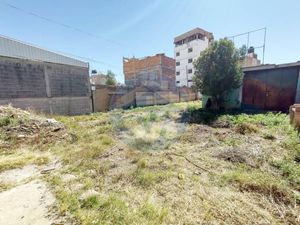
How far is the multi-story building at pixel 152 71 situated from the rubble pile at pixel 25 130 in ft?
65.9

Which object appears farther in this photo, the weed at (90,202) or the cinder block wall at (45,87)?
the cinder block wall at (45,87)

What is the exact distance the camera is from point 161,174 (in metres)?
3.01

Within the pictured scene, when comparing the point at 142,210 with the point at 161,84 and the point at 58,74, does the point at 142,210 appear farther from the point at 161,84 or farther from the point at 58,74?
the point at 161,84

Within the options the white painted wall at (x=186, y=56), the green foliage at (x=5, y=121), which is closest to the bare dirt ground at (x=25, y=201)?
the green foliage at (x=5, y=121)

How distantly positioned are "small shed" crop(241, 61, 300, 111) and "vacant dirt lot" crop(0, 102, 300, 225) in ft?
14.5

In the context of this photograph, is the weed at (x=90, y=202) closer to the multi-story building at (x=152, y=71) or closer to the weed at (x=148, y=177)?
the weed at (x=148, y=177)

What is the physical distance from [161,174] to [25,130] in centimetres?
511

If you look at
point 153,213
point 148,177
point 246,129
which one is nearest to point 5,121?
point 148,177

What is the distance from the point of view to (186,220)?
6.49 ft

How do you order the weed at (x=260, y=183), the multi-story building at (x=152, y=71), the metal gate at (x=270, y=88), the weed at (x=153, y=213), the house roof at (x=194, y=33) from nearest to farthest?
the weed at (x=153, y=213), the weed at (x=260, y=183), the metal gate at (x=270, y=88), the multi-story building at (x=152, y=71), the house roof at (x=194, y=33)

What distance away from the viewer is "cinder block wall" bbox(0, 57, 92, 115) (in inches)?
373

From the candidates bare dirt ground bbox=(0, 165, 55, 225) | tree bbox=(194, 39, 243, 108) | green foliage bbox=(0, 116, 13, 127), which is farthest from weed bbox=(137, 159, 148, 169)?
tree bbox=(194, 39, 243, 108)

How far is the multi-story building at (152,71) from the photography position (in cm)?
2714

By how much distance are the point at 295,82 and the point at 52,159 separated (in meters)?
11.4
